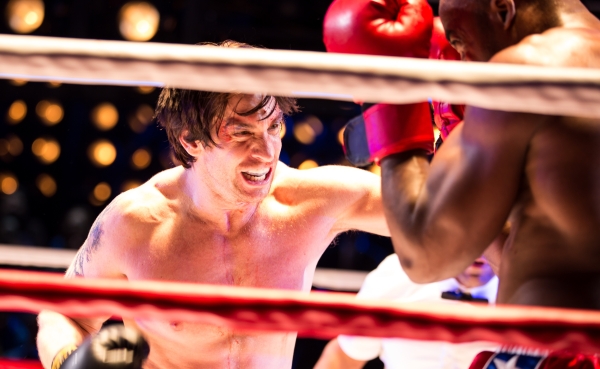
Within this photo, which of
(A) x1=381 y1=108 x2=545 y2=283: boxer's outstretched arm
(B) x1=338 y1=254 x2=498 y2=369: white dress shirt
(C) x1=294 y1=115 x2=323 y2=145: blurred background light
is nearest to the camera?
(A) x1=381 y1=108 x2=545 y2=283: boxer's outstretched arm

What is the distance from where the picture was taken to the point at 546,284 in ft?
3.11

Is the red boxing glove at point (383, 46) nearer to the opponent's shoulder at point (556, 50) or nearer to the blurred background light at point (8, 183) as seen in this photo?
the opponent's shoulder at point (556, 50)

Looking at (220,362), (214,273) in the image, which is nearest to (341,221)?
(214,273)

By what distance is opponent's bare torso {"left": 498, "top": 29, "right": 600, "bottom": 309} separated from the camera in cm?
92

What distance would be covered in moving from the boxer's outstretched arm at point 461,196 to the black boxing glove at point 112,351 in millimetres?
423

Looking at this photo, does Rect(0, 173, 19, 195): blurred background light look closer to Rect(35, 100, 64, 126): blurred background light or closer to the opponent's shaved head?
Rect(35, 100, 64, 126): blurred background light

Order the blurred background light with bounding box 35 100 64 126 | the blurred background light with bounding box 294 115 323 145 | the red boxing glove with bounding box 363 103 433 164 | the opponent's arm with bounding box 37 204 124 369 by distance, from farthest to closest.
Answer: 1. the blurred background light with bounding box 35 100 64 126
2. the blurred background light with bounding box 294 115 323 145
3. the opponent's arm with bounding box 37 204 124 369
4. the red boxing glove with bounding box 363 103 433 164

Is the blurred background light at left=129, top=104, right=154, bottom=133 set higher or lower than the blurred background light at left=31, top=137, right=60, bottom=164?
higher

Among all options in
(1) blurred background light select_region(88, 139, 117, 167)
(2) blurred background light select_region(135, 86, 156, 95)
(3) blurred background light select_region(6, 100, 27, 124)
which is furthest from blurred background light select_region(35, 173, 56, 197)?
(2) blurred background light select_region(135, 86, 156, 95)

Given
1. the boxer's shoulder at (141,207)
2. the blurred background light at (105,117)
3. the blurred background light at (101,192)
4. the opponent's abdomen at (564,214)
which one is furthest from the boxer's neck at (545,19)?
the blurred background light at (101,192)

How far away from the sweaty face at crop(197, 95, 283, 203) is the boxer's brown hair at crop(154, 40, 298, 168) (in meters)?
0.01

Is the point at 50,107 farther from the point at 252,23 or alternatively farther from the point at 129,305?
the point at 129,305

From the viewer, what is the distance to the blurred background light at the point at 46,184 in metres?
3.58

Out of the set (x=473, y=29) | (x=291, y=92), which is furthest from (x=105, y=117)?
(x=291, y=92)
